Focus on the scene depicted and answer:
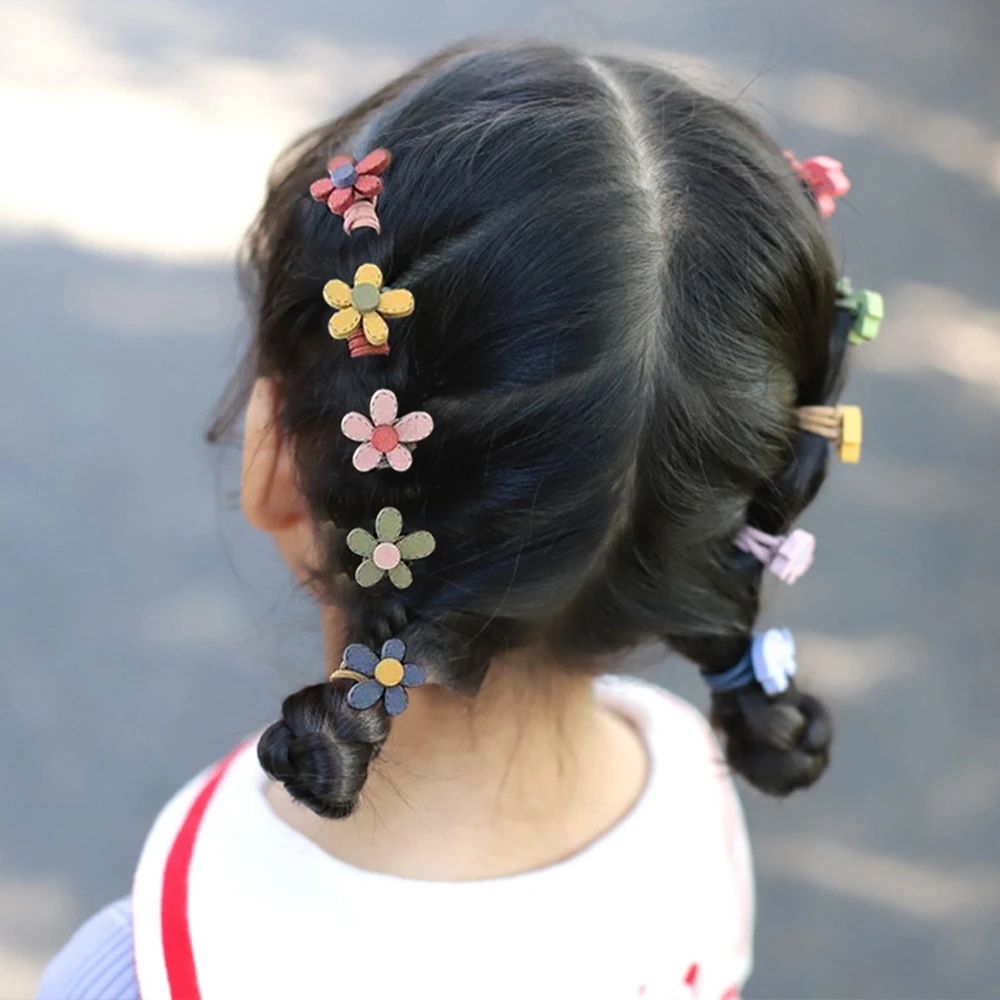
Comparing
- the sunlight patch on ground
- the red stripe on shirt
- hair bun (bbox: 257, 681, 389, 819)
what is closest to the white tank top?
the red stripe on shirt

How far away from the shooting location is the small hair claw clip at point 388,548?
508mm

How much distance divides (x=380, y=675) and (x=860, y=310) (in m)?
0.36

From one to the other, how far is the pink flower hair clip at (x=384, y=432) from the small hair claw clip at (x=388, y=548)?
0.10ft

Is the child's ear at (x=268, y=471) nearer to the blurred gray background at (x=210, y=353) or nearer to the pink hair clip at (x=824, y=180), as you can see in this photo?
the pink hair clip at (x=824, y=180)

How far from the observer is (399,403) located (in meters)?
0.50

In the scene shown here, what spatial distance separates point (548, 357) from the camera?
1.57 ft

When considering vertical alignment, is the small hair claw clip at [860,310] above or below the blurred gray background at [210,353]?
above

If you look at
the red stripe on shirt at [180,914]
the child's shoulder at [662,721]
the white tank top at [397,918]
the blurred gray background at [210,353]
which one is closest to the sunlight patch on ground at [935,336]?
the blurred gray background at [210,353]

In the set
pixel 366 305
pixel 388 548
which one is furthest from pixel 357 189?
pixel 388 548

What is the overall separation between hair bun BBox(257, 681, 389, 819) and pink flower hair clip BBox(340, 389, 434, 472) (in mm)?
115

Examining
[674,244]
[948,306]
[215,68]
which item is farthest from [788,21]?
[674,244]

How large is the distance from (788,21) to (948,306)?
0.35m

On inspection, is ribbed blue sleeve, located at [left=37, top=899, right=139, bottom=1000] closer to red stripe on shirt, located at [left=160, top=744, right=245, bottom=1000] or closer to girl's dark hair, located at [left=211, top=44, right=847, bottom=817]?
red stripe on shirt, located at [left=160, top=744, right=245, bottom=1000]

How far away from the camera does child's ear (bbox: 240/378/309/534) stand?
0.60 meters
